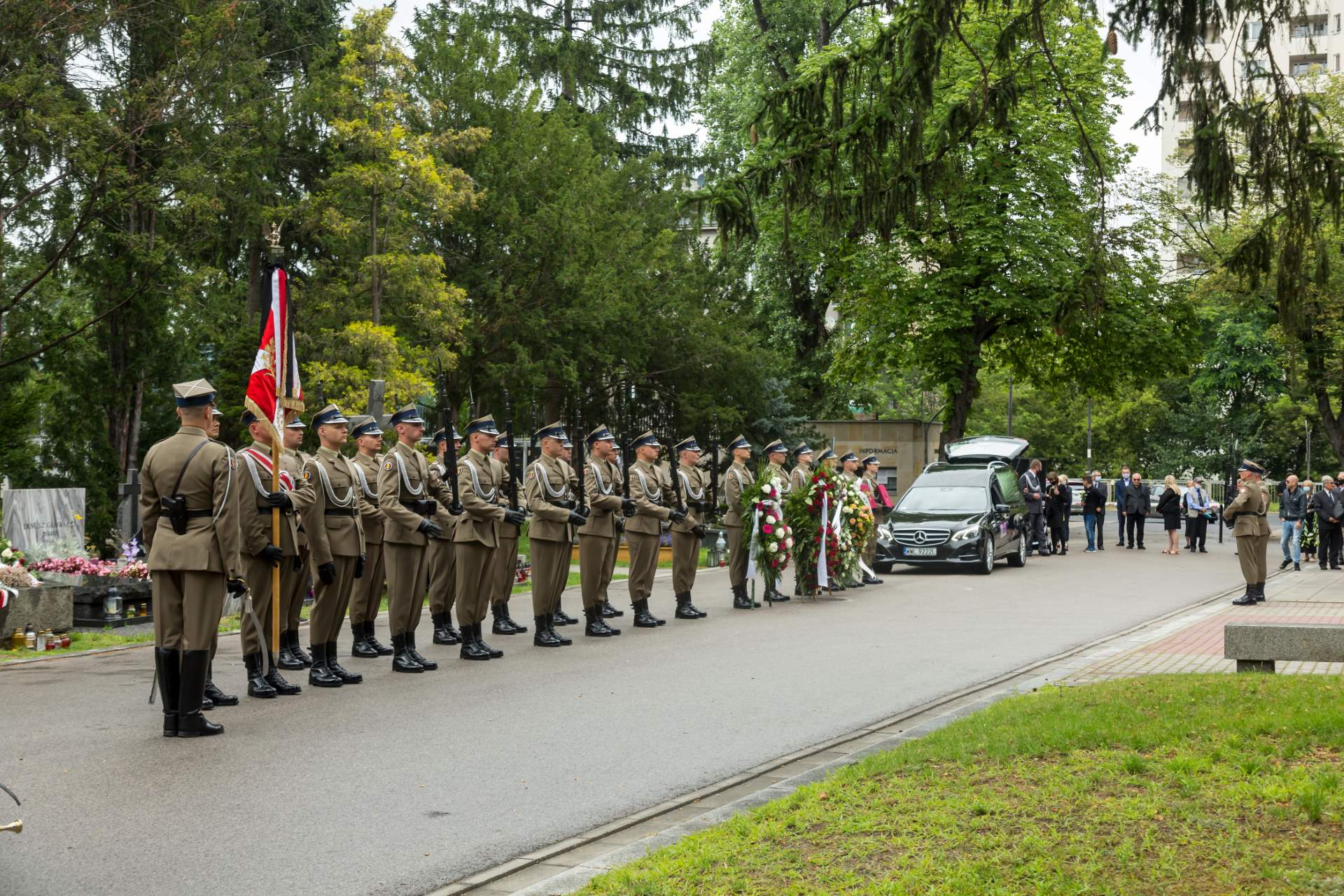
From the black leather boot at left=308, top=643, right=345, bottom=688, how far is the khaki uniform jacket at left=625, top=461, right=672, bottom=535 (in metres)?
4.88

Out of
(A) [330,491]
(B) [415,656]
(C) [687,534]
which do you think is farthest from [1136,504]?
(A) [330,491]

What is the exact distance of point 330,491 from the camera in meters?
11.2

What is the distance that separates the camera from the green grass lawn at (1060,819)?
17.0 feet

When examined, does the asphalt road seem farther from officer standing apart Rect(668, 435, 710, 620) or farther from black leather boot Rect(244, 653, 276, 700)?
officer standing apart Rect(668, 435, 710, 620)

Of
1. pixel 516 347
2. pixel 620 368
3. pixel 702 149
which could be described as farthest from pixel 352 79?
pixel 702 149

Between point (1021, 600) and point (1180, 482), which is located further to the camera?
point (1180, 482)

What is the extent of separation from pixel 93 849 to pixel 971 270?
98.6 ft

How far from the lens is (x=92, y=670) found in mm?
11711

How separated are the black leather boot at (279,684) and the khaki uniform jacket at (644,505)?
540 cm

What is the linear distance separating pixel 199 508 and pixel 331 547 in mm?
2533

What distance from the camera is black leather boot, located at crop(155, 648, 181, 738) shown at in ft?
28.6

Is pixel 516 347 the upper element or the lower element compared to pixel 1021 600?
upper

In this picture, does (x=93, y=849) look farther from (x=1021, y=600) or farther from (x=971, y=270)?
(x=971, y=270)

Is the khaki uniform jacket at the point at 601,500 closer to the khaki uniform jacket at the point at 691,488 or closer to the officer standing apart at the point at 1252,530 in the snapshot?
the khaki uniform jacket at the point at 691,488
